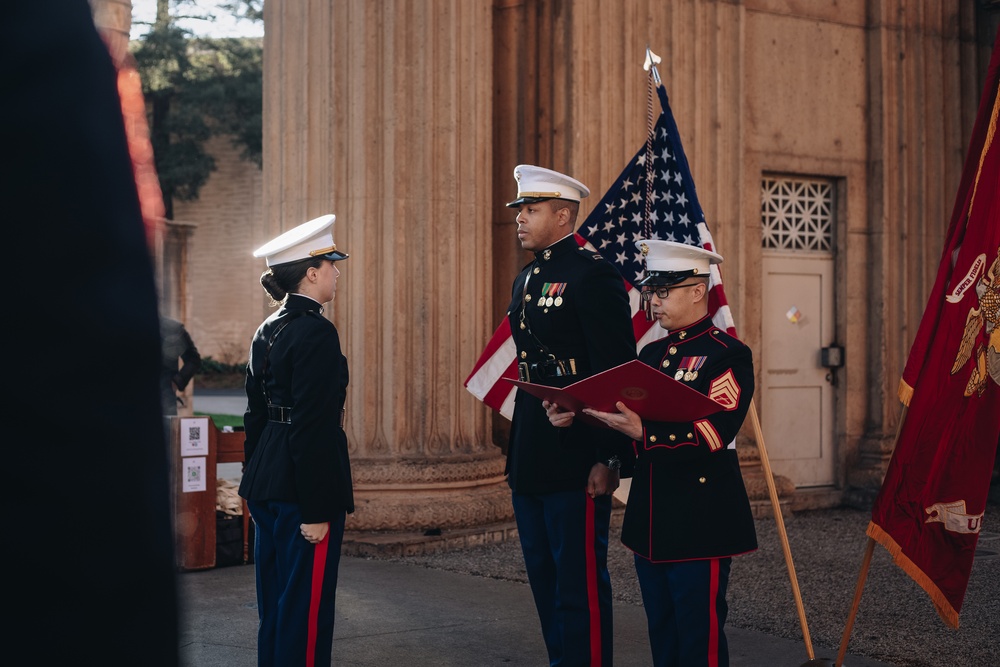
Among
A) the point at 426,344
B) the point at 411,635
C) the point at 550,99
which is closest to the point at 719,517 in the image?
the point at 411,635

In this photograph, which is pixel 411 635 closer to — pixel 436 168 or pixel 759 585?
pixel 759 585

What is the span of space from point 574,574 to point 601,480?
365mm

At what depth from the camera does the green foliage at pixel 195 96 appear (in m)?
33.8

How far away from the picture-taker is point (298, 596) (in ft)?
13.9

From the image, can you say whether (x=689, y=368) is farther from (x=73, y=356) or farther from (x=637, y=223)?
(x=73, y=356)

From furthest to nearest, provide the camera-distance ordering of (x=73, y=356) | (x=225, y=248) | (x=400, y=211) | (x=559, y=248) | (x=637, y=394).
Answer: (x=225, y=248) < (x=400, y=211) < (x=559, y=248) < (x=637, y=394) < (x=73, y=356)

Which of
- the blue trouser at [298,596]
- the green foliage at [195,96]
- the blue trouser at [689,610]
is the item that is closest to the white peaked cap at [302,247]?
the blue trouser at [298,596]

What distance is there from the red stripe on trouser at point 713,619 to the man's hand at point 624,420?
1.64 ft

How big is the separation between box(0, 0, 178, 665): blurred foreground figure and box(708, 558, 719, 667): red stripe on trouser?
3.34 m

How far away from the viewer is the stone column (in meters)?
8.17

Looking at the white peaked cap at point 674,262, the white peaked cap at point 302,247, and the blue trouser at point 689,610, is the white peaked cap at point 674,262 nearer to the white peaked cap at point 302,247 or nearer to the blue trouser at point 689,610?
the blue trouser at point 689,610

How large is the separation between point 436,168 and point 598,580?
4388 millimetres

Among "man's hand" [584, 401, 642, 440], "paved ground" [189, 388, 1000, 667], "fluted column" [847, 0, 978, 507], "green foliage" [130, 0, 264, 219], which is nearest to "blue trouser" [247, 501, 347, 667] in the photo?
"paved ground" [189, 388, 1000, 667]

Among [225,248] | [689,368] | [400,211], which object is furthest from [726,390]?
[225,248]
